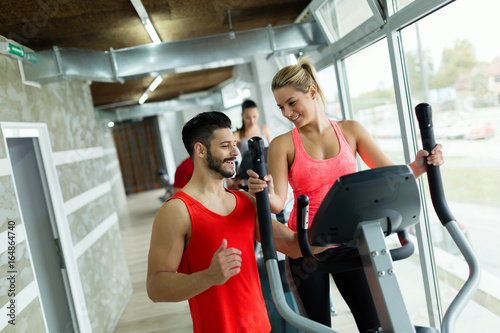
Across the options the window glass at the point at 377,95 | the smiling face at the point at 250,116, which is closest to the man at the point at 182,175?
the smiling face at the point at 250,116

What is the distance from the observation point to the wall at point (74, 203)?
239cm

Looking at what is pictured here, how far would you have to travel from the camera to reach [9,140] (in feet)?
9.36

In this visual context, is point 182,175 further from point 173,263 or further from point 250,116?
point 173,263

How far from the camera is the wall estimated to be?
239 centimetres

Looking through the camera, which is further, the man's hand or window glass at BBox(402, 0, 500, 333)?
window glass at BBox(402, 0, 500, 333)

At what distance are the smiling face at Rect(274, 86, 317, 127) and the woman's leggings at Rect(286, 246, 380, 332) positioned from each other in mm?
566

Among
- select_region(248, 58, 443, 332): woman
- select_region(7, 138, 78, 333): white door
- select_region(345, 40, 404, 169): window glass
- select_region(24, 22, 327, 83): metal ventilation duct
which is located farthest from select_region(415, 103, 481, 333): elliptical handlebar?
select_region(7, 138, 78, 333): white door

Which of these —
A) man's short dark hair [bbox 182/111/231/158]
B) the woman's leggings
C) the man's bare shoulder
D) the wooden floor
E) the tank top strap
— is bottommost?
the wooden floor

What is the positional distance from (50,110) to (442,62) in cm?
285

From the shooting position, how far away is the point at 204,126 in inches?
55.1

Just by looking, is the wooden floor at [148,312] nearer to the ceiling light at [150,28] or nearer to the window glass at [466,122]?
the window glass at [466,122]

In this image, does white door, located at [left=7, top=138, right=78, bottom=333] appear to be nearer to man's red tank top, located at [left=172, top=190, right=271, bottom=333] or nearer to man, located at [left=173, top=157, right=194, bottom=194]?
man, located at [left=173, top=157, right=194, bottom=194]

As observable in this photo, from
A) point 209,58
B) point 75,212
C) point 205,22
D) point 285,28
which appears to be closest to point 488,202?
point 285,28

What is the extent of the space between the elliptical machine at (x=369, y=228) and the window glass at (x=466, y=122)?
120 centimetres
